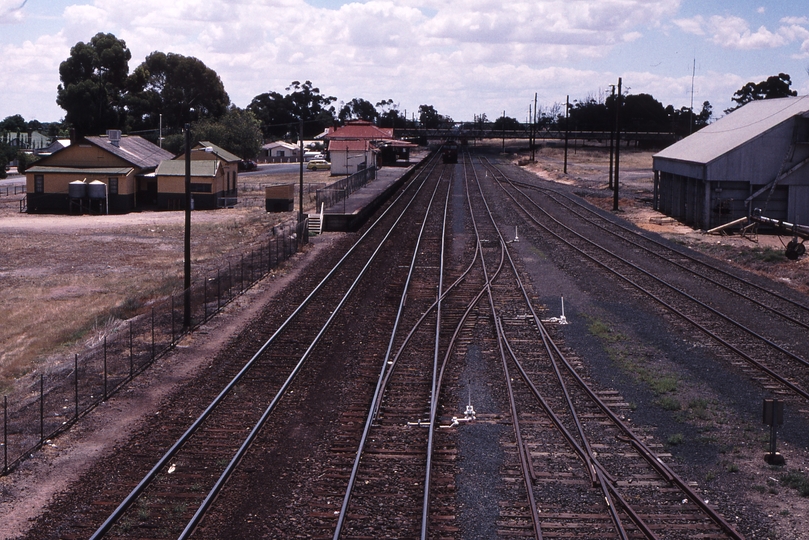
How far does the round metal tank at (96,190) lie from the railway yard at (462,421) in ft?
114

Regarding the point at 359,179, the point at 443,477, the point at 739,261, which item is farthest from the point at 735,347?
the point at 359,179

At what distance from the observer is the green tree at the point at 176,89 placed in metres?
122

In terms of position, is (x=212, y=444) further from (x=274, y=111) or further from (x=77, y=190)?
(x=274, y=111)

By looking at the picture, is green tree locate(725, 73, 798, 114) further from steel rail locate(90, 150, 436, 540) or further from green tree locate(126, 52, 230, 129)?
steel rail locate(90, 150, 436, 540)

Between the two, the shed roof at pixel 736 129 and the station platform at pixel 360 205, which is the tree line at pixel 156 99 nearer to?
the station platform at pixel 360 205

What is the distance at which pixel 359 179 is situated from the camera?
64.2 metres

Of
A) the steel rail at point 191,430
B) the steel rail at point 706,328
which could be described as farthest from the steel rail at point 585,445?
the steel rail at point 191,430


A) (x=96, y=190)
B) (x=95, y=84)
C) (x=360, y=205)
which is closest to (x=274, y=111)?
(x=95, y=84)

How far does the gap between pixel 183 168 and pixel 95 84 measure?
59224 millimetres

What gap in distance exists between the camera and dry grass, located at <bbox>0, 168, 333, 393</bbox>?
2323 centimetres

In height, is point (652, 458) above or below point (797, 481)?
above

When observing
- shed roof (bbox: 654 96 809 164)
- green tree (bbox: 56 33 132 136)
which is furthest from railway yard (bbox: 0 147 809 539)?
green tree (bbox: 56 33 132 136)

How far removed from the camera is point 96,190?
57.7m

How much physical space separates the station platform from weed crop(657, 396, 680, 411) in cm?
2922
